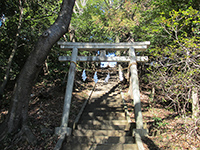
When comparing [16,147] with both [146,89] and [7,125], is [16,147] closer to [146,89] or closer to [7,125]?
[7,125]

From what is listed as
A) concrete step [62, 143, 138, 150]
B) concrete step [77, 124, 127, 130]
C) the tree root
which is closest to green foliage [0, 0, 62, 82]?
the tree root

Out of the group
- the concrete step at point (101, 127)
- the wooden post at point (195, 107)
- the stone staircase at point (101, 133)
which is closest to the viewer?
the stone staircase at point (101, 133)

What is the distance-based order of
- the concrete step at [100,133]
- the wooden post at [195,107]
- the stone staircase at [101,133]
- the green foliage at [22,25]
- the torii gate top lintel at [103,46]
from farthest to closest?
the green foliage at [22,25] < the torii gate top lintel at [103,46] < the concrete step at [100,133] < the wooden post at [195,107] < the stone staircase at [101,133]

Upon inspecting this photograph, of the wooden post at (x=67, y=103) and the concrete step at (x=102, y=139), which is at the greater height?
the wooden post at (x=67, y=103)

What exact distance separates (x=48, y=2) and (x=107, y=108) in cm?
671

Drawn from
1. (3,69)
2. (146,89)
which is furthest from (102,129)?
(146,89)

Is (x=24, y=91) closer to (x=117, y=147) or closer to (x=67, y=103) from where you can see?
(x=67, y=103)

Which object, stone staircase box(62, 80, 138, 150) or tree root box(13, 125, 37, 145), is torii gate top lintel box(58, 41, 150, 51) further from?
tree root box(13, 125, 37, 145)

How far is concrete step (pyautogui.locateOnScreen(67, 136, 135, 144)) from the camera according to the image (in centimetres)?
442

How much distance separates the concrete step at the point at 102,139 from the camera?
442 centimetres

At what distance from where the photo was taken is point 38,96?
755 centimetres

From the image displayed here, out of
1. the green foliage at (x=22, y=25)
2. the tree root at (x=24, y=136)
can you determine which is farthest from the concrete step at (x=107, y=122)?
the green foliage at (x=22, y=25)

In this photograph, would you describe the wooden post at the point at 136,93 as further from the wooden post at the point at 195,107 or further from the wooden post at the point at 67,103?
the wooden post at the point at 67,103

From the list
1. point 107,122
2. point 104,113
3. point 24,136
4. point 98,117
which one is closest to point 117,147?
point 107,122
